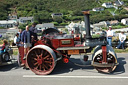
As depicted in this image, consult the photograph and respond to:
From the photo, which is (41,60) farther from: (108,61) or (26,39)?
(108,61)

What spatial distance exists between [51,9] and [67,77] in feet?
377

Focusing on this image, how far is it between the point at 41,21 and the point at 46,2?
35693mm

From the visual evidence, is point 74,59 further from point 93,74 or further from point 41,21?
point 41,21

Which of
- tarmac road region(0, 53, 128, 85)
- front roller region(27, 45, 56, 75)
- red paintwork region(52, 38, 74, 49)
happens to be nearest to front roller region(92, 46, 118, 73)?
tarmac road region(0, 53, 128, 85)

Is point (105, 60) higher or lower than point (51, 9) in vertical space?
lower

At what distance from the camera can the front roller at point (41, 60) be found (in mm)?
5695

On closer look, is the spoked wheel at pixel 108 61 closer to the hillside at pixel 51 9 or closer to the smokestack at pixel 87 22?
the smokestack at pixel 87 22

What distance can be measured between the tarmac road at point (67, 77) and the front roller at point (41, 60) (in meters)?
0.20

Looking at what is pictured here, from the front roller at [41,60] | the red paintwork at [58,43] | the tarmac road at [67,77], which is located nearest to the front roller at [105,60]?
the tarmac road at [67,77]

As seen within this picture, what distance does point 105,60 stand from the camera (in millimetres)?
5566

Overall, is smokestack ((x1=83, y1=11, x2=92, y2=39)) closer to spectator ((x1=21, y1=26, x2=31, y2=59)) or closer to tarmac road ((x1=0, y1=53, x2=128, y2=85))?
tarmac road ((x1=0, y1=53, x2=128, y2=85))

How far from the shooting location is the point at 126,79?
17.2ft

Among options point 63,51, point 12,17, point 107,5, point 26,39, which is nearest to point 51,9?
point 12,17

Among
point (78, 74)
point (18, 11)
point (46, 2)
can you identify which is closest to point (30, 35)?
point (78, 74)
